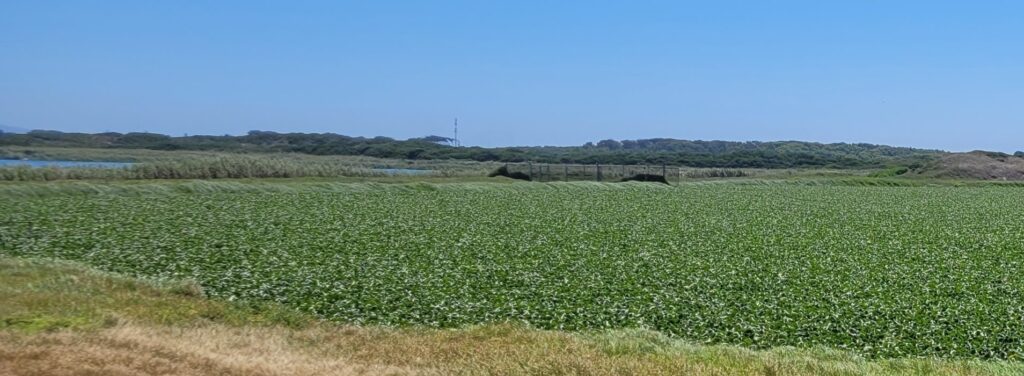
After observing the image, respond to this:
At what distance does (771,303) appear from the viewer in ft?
46.0

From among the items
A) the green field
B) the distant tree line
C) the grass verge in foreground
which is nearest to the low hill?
the distant tree line

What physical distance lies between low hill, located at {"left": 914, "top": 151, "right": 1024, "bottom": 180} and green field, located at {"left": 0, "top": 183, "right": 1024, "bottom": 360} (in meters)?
57.0

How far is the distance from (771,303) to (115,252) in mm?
12483

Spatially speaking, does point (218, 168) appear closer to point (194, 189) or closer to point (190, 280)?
point (194, 189)

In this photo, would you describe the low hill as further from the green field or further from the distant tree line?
the green field

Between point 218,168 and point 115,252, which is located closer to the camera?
point 115,252

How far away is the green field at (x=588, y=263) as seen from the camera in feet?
41.2

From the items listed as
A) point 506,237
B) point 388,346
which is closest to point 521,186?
point 506,237

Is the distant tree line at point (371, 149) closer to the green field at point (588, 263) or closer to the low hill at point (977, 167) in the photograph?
the low hill at point (977, 167)

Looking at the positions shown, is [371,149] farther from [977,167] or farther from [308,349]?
[308,349]

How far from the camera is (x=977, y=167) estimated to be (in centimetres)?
8875

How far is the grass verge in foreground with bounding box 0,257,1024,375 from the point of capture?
823cm

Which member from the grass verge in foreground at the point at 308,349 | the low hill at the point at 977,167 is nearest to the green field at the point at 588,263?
the grass verge in foreground at the point at 308,349

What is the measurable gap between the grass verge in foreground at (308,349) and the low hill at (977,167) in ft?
→ 273
